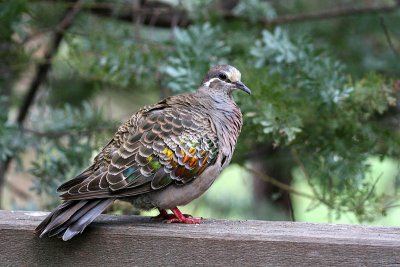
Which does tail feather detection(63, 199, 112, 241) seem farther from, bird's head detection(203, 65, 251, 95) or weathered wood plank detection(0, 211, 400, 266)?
bird's head detection(203, 65, 251, 95)

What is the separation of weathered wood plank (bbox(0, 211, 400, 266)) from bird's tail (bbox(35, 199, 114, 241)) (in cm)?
4

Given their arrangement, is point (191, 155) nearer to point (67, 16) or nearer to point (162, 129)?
point (162, 129)

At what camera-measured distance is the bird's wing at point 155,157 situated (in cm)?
282

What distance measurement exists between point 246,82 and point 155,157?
105cm

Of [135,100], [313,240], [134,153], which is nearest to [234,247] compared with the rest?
[313,240]

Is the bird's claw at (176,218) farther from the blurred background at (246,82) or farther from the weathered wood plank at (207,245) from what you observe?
the blurred background at (246,82)

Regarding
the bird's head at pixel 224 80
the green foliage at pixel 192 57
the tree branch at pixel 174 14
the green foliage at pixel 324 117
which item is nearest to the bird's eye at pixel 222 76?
the bird's head at pixel 224 80

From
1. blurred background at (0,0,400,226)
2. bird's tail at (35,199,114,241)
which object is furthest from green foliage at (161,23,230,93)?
bird's tail at (35,199,114,241)

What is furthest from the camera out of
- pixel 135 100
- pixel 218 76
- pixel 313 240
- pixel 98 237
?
pixel 135 100

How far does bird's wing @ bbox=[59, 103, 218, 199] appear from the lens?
2.82m

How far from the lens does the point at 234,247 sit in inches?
93.7

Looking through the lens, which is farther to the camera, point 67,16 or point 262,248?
point 67,16

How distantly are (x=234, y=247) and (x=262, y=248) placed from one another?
89 mm

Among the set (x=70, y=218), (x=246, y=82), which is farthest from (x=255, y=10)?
(x=70, y=218)
